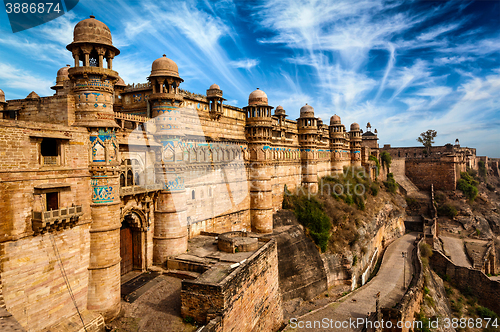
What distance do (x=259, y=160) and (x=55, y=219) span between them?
17802mm

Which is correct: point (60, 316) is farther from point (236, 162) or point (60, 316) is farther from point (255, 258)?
point (236, 162)

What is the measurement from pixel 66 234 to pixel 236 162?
50.4 ft

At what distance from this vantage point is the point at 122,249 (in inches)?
599

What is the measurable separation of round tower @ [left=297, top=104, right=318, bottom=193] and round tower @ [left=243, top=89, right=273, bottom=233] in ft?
32.9

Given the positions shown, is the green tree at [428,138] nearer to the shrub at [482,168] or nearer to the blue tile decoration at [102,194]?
the shrub at [482,168]

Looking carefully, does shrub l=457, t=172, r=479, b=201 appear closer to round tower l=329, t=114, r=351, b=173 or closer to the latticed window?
round tower l=329, t=114, r=351, b=173

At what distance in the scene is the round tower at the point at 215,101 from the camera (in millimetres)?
23406

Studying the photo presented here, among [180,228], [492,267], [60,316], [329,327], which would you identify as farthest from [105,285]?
[492,267]

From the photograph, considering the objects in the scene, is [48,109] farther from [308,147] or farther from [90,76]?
[308,147]

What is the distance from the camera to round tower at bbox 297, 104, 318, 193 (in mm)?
35531

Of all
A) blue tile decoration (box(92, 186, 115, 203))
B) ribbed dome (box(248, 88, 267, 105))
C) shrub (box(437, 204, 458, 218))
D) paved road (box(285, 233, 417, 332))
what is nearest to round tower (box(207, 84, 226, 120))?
ribbed dome (box(248, 88, 267, 105))

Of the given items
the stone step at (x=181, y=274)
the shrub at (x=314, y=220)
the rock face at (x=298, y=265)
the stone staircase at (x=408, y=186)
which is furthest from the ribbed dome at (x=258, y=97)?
the stone staircase at (x=408, y=186)

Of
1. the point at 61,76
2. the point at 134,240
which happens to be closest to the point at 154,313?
the point at 134,240

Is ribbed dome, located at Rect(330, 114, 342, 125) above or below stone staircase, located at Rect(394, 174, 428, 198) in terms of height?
above
